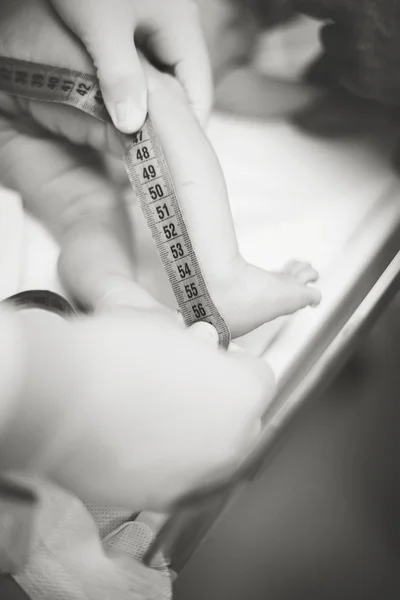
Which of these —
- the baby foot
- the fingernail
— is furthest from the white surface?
the fingernail

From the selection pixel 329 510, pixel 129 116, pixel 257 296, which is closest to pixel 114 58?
pixel 129 116

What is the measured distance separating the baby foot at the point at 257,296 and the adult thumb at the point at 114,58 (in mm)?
156

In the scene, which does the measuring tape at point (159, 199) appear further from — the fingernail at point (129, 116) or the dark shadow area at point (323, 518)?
the dark shadow area at point (323, 518)

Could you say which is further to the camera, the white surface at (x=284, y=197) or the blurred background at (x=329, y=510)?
the white surface at (x=284, y=197)

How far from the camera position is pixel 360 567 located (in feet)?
1.55

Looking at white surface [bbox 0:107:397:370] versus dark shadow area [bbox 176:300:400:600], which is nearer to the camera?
dark shadow area [bbox 176:300:400:600]

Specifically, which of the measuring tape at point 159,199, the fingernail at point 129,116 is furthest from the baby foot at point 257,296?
the fingernail at point 129,116

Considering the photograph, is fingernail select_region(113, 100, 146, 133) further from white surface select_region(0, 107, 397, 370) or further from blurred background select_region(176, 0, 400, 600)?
blurred background select_region(176, 0, 400, 600)

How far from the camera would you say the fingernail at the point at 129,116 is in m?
0.52

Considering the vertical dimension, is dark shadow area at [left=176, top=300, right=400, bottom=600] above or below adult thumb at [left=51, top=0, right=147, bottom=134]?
below

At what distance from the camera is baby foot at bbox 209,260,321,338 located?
1.76 ft

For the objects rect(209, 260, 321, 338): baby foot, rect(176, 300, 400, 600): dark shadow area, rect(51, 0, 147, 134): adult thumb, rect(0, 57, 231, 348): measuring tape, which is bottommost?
rect(176, 300, 400, 600): dark shadow area

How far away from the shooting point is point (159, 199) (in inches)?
21.4

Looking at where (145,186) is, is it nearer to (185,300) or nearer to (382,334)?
(185,300)
